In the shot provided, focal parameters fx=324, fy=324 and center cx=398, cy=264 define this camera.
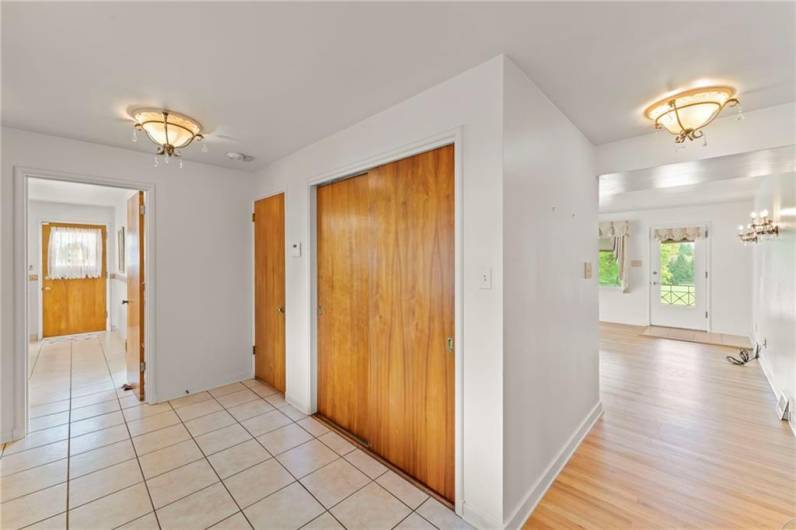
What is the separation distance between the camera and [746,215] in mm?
5836

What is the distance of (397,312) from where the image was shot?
7.29ft

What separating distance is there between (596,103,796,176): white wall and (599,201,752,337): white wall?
5116 millimetres

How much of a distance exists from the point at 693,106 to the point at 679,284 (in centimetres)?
613

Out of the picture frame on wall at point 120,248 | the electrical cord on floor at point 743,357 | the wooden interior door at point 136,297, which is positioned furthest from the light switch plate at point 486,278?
the picture frame on wall at point 120,248

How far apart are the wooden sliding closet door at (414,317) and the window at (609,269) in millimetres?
6903

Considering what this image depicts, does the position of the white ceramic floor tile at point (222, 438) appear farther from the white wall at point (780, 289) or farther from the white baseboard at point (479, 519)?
the white wall at point (780, 289)

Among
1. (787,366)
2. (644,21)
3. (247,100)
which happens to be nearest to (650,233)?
(787,366)

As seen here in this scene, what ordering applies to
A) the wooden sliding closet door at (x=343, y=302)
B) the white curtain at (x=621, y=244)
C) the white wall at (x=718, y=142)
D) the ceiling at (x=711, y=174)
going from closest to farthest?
1. the white wall at (x=718, y=142)
2. the ceiling at (x=711, y=174)
3. the wooden sliding closet door at (x=343, y=302)
4. the white curtain at (x=621, y=244)

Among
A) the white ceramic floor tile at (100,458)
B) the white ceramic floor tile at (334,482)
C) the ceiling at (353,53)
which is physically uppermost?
the ceiling at (353,53)

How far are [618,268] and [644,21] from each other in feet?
22.7

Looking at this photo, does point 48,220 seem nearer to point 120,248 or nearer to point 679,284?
point 120,248

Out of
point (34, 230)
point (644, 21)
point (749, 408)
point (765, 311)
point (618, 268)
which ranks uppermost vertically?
point (644, 21)

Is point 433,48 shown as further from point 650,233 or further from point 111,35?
point 650,233

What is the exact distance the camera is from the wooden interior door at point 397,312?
6.44 ft
